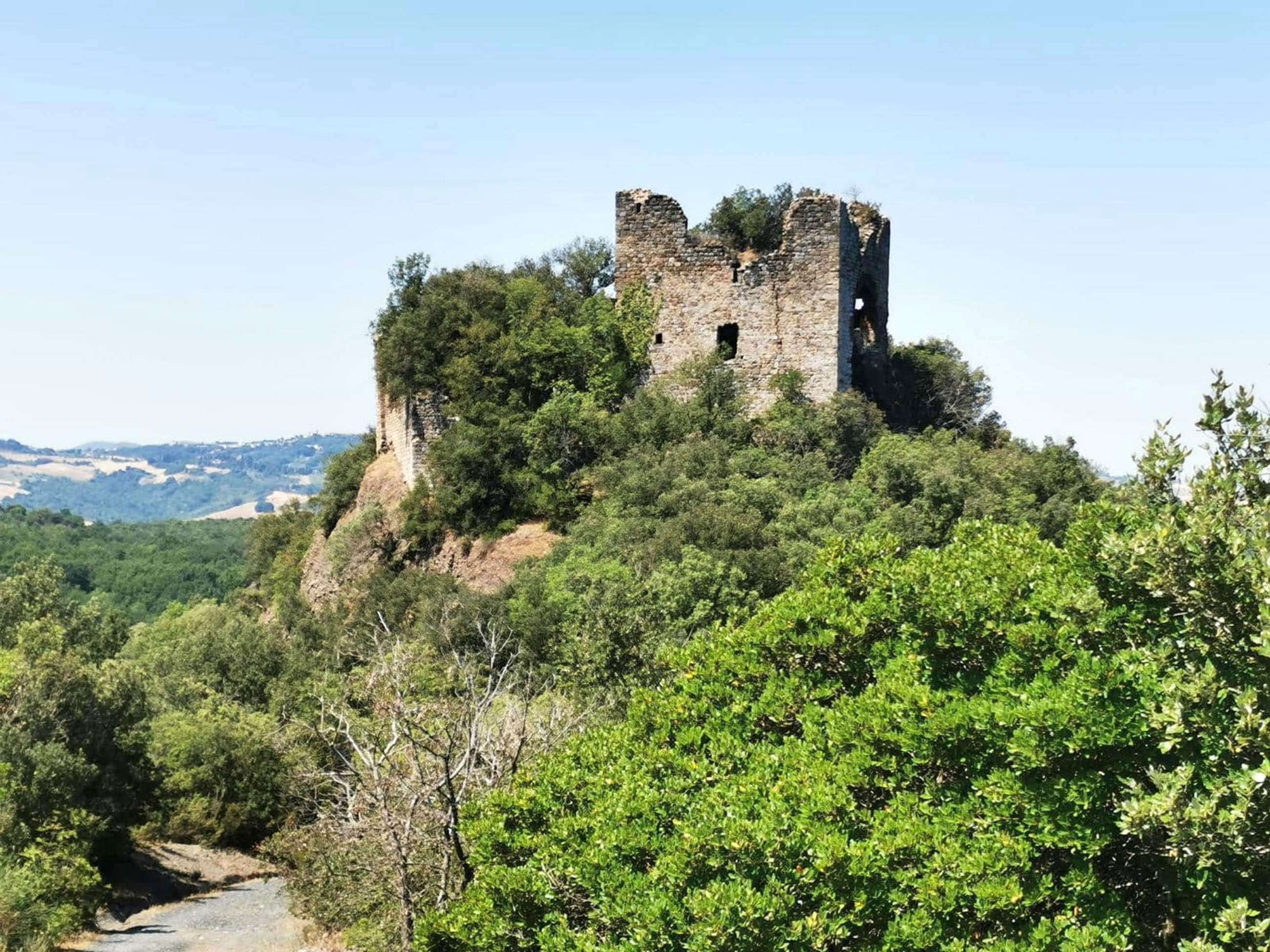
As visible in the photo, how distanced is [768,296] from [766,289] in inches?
5.8

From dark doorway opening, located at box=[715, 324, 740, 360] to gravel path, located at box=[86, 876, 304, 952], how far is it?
1357 cm

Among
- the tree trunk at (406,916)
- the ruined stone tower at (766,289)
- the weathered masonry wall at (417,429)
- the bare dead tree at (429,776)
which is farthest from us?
the weathered masonry wall at (417,429)

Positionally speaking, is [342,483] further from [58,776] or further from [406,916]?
[406,916]

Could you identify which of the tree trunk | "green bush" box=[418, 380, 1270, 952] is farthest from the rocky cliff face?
"green bush" box=[418, 380, 1270, 952]

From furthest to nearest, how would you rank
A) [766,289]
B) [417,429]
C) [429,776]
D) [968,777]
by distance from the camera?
[417,429] → [766,289] → [429,776] → [968,777]

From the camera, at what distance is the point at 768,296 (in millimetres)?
28234

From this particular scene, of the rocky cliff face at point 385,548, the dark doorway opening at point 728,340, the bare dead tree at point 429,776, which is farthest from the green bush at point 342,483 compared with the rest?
the bare dead tree at point 429,776

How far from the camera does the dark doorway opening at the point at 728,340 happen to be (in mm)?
28641

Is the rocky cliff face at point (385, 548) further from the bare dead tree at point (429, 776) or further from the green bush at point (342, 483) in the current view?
the bare dead tree at point (429, 776)

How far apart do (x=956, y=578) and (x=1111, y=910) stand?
2946mm

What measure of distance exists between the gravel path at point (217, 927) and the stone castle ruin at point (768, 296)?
9.47m

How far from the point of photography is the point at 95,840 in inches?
1074

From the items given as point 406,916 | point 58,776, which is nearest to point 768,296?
point 58,776

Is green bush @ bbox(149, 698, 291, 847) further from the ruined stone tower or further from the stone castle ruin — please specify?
the ruined stone tower
